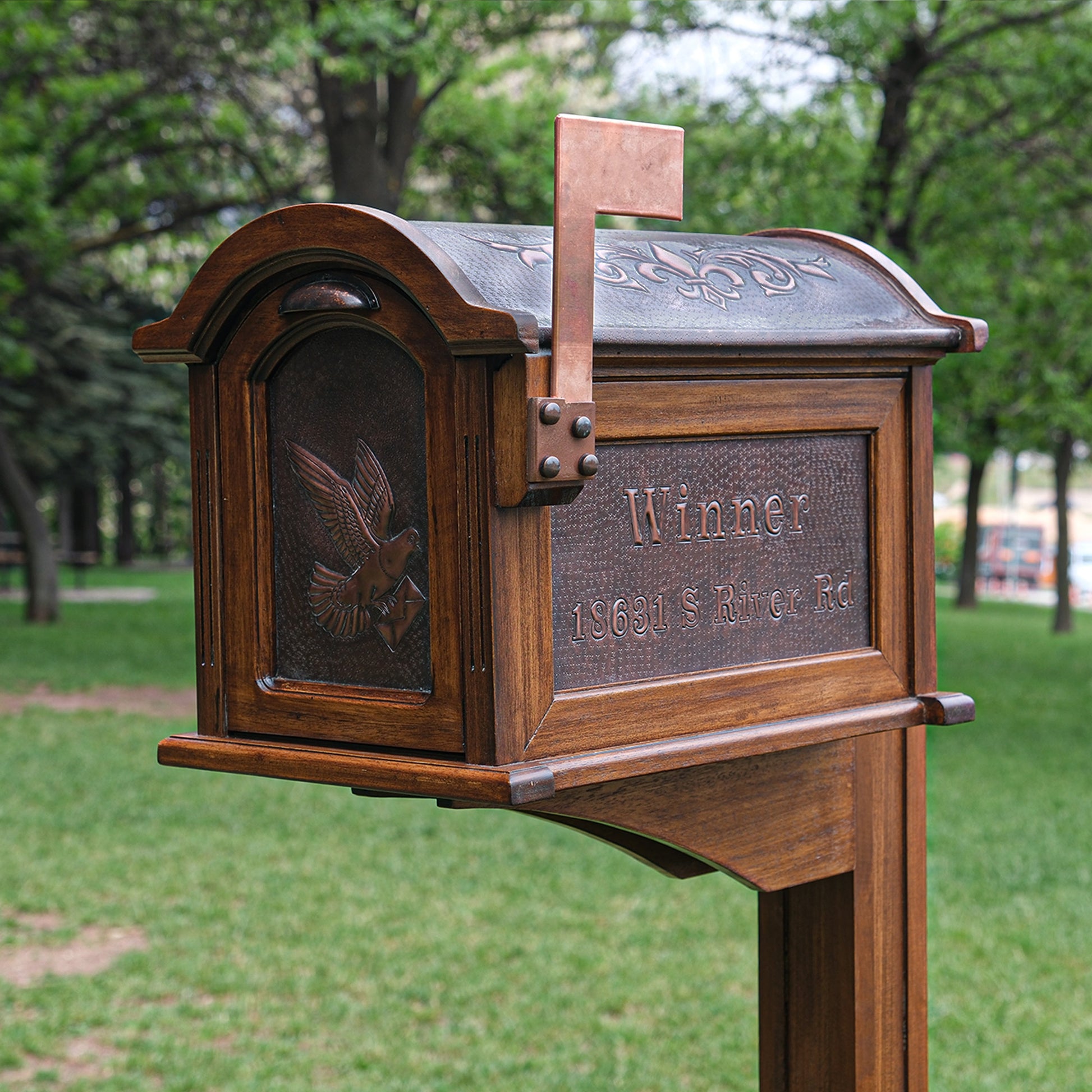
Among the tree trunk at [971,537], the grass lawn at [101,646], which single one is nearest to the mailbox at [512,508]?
the grass lawn at [101,646]

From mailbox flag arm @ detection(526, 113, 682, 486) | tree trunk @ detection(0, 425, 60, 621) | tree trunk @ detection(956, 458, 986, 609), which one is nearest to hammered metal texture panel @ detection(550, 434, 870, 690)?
mailbox flag arm @ detection(526, 113, 682, 486)

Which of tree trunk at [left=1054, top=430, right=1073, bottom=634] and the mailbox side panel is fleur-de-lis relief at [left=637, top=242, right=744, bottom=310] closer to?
the mailbox side panel

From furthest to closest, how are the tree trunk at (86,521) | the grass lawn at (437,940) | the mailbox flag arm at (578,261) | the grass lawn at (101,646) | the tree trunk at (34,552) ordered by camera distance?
the tree trunk at (86,521)
the tree trunk at (34,552)
the grass lawn at (101,646)
the grass lawn at (437,940)
the mailbox flag arm at (578,261)

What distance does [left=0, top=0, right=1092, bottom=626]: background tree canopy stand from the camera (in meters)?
8.49

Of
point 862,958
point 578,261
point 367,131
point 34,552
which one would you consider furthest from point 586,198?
point 34,552

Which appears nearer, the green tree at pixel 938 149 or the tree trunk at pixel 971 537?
the green tree at pixel 938 149

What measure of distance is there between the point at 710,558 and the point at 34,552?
54.1 feet

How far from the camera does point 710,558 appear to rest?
4.95 feet

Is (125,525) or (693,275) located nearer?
(693,275)

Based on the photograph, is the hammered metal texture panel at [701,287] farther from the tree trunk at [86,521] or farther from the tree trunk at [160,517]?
the tree trunk at [160,517]

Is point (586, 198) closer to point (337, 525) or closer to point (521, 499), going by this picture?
point (521, 499)

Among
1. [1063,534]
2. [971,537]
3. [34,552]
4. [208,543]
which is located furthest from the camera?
[971,537]

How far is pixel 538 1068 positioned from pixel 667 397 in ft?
11.1

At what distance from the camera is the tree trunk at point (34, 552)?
16.2m
